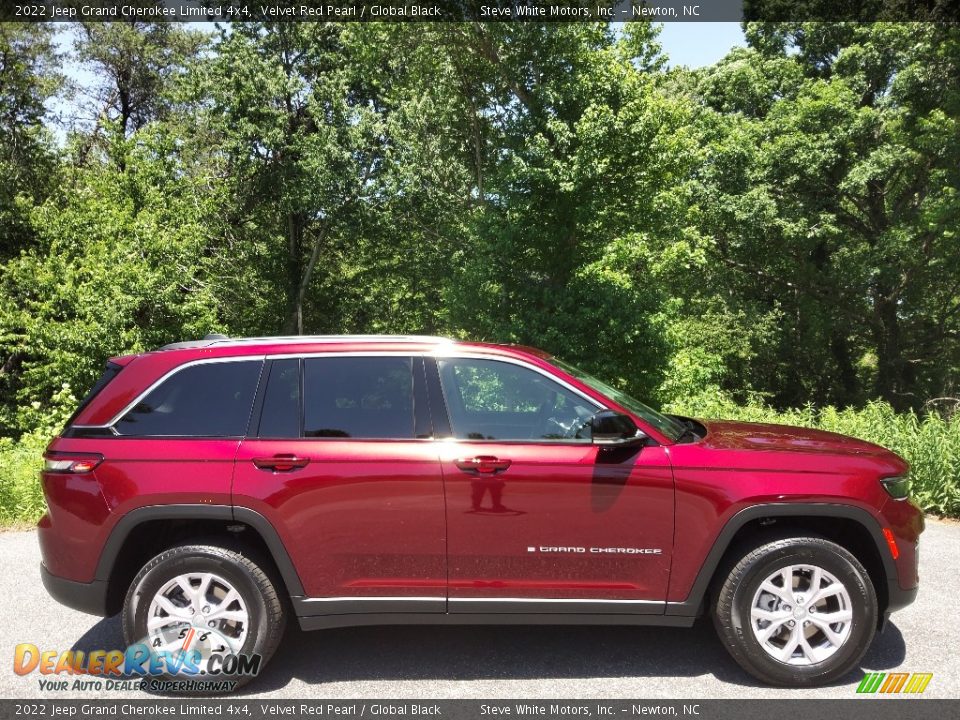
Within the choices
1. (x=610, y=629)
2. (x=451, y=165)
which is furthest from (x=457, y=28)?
(x=610, y=629)

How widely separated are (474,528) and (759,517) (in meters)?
1.46

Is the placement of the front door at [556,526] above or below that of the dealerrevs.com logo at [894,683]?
above

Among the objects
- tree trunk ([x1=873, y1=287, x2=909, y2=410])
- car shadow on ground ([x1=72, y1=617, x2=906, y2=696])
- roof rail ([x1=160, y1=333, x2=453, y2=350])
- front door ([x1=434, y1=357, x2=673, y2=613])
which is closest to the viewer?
front door ([x1=434, y1=357, x2=673, y2=613])

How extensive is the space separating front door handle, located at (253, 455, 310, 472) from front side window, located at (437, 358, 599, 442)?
0.81 metres

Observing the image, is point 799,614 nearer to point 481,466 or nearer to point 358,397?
point 481,466

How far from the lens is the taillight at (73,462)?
4043 millimetres

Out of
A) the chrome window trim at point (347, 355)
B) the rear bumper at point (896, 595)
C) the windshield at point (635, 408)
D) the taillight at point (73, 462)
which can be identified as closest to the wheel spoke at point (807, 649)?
the rear bumper at point (896, 595)

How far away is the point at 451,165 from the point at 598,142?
7.16 meters

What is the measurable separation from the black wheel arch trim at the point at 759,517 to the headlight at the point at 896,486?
19 centimetres

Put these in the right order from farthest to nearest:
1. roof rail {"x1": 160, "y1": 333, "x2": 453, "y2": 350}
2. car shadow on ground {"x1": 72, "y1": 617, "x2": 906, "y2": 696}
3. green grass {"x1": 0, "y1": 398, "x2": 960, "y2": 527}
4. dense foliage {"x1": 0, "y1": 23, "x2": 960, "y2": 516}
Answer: dense foliage {"x1": 0, "y1": 23, "x2": 960, "y2": 516}, green grass {"x1": 0, "y1": 398, "x2": 960, "y2": 527}, roof rail {"x1": 160, "y1": 333, "x2": 453, "y2": 350}, car shadow on ground {"x1": 72, "y1": 617, "x2": 906, "y2": 696}

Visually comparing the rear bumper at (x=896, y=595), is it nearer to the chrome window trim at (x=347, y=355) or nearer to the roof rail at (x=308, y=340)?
the chrome window trim at (x=347, y=355)

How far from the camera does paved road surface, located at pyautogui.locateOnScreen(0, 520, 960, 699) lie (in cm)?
395

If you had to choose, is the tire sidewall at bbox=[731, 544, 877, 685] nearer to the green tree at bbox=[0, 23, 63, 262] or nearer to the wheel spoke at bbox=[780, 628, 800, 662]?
the wheel spoke at bbox=[780, 628, 800, 662]

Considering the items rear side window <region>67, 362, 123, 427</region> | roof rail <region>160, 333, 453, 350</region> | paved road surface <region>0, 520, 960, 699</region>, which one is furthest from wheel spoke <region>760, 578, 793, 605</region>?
rear side window <region>67, 362, 123, 427</region>
